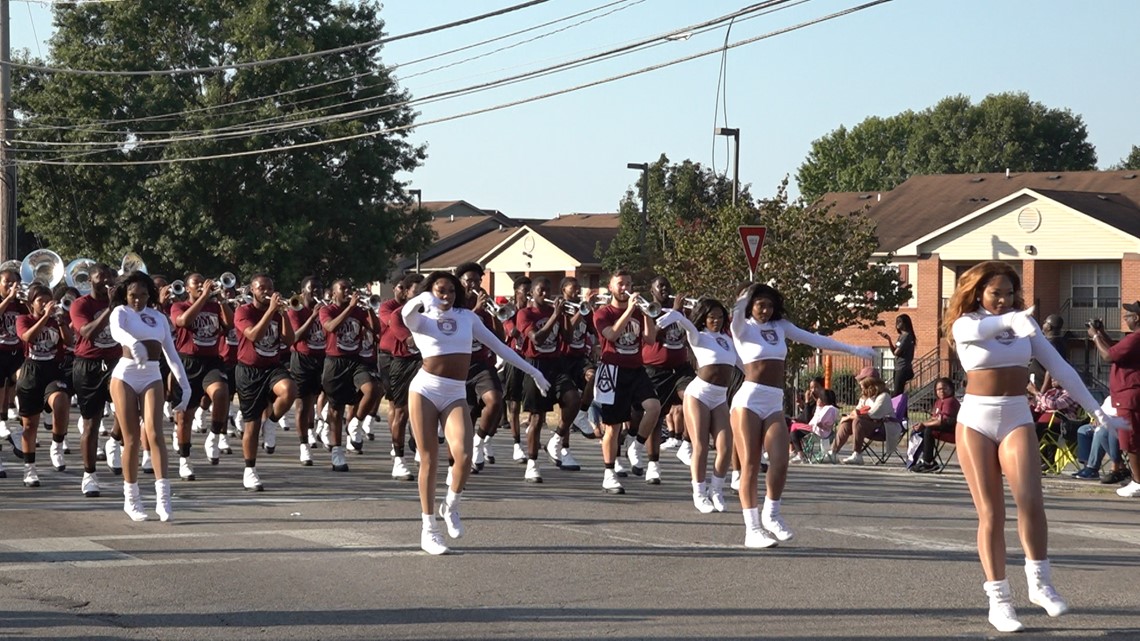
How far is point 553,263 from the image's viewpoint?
67938 millimetres

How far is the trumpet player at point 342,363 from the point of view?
17500mm

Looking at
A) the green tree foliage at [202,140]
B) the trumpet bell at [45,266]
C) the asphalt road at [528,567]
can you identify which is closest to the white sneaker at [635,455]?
the asphalt road at [528,567]

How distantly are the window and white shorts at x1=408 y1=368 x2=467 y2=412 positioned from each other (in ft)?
126

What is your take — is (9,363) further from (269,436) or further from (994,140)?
(994,140)

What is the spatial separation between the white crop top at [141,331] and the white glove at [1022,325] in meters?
7.21

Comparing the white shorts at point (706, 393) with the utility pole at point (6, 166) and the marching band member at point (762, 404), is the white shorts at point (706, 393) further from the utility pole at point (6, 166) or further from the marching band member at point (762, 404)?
the utility pole at point (6, 166)

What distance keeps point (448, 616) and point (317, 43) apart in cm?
3857

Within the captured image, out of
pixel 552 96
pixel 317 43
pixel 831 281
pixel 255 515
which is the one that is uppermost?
pixel 317 43

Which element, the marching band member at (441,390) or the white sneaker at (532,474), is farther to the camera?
the white sneaker at (532,474)

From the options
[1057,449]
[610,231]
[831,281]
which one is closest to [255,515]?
[1057,449]

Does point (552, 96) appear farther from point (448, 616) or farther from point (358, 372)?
point (448, 616)

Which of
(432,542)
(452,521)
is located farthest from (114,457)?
(432,542)

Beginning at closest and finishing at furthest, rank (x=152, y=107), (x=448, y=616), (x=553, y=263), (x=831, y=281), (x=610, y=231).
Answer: (x=448, y=616), (x=831, y=281), (x=152, y=107), (x=553, y=263), (x=610, y=231)

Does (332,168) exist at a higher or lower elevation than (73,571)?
higher
